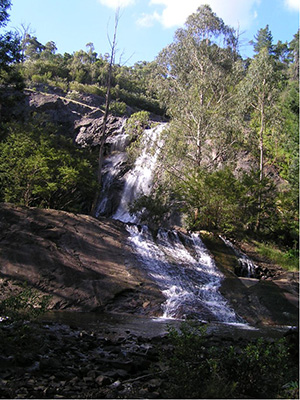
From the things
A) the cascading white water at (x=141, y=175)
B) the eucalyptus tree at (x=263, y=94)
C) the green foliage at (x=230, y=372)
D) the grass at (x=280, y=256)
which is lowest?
the green foliage at (x=230, y=372)

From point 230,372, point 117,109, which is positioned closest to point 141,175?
point 117,109

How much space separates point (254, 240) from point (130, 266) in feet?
25.1

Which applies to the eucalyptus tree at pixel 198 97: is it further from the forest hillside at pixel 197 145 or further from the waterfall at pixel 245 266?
the waterfall at pixel 245 266

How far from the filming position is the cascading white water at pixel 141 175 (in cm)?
2184

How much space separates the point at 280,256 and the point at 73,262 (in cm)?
906

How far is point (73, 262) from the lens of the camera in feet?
33.8

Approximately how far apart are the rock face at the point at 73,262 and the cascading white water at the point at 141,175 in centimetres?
922

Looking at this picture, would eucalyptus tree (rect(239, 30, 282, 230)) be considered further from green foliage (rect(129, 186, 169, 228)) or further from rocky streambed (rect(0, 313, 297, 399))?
rocky streambed (rect(0, 313, 297, 399))

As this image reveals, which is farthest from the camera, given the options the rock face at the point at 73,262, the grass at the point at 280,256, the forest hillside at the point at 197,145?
the forest hillside at the point at 197,145

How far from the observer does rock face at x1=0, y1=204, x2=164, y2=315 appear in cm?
914

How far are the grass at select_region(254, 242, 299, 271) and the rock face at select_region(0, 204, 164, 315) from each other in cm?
640

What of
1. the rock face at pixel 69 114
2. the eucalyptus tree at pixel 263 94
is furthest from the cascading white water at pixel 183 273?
the rock face at pixel 69 114

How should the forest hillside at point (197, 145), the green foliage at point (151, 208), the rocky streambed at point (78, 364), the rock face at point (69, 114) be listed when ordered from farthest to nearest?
1. the rock face at point (69, 114)
2. the green foliage at point (151, 208)
3. the forest hillside at point (197, 145)
4. the rocky streambed at point (78, 364)

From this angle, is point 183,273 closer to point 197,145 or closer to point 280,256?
point 280,256
